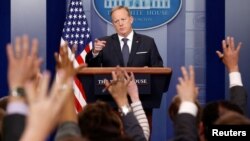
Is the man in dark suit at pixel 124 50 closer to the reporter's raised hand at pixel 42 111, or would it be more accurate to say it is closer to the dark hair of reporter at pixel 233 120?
the dark hair of reporter at pixel 233 120

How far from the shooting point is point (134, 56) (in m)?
5.03

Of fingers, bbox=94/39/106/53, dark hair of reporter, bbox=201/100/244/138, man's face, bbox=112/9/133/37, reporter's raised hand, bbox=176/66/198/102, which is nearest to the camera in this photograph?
reporter's raised hand, bbox=176/66/198/102

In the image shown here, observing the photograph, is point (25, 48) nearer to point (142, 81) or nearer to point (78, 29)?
point (142, 81)

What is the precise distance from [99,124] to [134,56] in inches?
105

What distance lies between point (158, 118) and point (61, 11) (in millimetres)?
1764

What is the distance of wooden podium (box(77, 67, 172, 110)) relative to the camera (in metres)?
4.36

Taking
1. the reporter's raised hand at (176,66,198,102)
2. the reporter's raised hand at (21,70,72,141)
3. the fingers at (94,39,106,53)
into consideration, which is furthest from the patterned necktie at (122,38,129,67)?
the reporter's raised hand at (21,70,72,141)

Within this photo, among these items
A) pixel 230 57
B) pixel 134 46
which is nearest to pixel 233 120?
pixel 230 57

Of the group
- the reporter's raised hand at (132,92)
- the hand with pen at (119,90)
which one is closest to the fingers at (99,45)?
the reporter's raised hand at (132,92)

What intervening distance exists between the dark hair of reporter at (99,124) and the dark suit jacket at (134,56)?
236cm

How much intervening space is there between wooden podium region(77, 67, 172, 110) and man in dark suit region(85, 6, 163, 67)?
0.40 metres

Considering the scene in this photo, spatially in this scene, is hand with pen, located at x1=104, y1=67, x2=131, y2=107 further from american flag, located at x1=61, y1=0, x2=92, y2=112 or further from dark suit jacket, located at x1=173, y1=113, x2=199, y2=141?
american flag, located at x1=61, y1=0, x2=92, y2=112

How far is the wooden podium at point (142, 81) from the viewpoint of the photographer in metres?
4.36

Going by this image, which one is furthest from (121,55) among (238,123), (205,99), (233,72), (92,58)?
(238,123)
